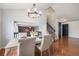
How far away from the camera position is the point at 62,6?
163 centimetres

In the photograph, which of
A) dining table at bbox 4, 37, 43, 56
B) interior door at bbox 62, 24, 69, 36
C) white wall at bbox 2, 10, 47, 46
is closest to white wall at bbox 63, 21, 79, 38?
interior door at bbox 62, 24, 69, 36

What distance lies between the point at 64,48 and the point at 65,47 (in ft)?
0.06

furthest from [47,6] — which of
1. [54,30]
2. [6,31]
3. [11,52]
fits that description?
[11,52]

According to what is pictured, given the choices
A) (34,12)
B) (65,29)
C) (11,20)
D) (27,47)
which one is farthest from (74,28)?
(11,20)

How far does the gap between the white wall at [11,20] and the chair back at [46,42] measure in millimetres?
188

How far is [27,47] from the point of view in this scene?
5.52 ft

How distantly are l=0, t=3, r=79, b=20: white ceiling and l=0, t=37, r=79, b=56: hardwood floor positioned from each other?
1.05 ft

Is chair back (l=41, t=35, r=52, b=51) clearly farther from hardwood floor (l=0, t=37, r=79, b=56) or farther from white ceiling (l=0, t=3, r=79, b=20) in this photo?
white ceiling (l=0, t=3, r=79, b=20)

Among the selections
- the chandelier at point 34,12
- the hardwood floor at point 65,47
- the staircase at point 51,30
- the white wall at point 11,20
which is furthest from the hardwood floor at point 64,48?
the chandelier at point 34,12

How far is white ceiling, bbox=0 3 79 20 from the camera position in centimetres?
161

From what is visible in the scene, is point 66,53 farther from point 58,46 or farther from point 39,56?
point 39,56

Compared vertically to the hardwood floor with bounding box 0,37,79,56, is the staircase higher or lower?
higher

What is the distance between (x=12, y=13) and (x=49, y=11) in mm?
493

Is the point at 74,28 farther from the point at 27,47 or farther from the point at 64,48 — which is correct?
the point at 27,47
